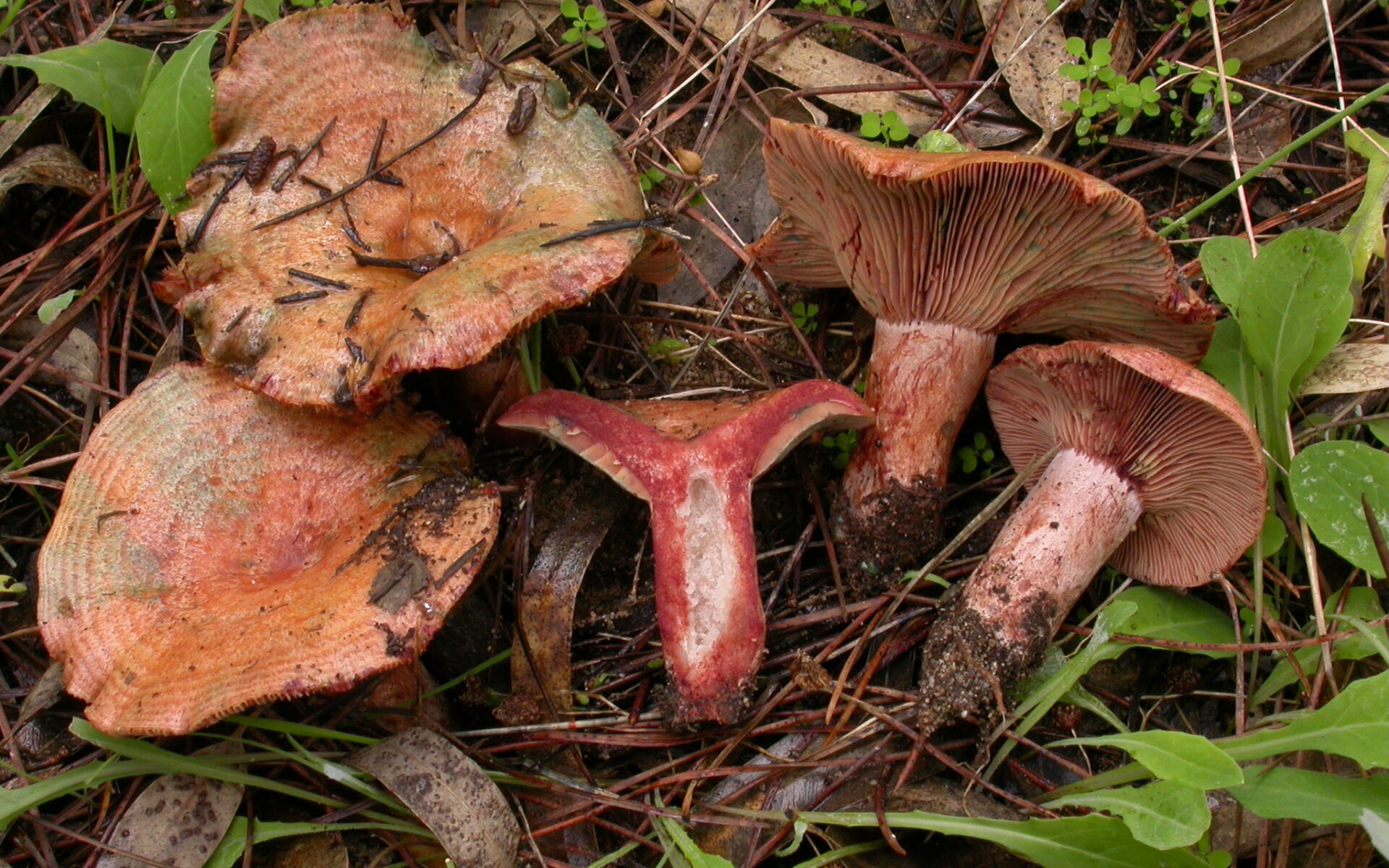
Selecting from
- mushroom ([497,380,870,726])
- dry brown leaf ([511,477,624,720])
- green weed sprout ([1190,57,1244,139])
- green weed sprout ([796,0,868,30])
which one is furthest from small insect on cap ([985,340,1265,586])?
green weed sprout ([796,0,868,30])

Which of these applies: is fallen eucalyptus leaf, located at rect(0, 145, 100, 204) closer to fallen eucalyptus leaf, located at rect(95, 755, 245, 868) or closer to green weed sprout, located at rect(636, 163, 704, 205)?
green weed sprout, located at rect(636, 163, 704, 205)

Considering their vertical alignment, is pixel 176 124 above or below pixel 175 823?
above

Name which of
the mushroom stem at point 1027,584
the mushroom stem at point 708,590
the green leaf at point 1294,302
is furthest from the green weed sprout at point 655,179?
the green leaf at point 1294,302

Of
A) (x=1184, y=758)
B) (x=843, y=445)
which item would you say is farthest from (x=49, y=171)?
(x=1184, y=758)

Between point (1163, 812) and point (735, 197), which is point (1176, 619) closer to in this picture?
point (1163, 812)

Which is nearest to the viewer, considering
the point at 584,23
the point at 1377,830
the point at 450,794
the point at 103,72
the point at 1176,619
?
the point at 1377,830

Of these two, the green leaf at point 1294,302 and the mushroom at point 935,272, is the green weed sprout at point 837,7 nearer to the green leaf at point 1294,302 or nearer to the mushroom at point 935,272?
the mushroom at point 935,272
